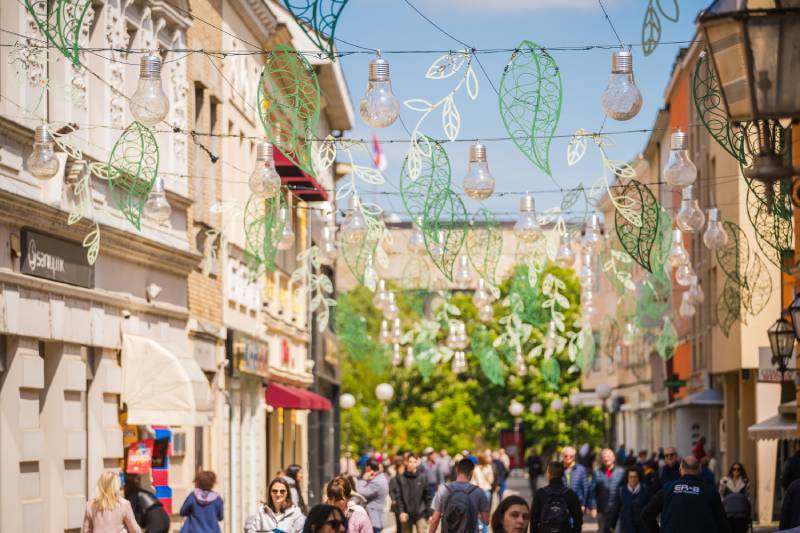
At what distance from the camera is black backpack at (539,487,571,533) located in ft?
57.1

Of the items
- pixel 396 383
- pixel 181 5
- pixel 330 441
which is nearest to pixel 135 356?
pixel 181 5

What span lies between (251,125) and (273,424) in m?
8.66

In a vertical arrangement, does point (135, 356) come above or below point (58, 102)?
below

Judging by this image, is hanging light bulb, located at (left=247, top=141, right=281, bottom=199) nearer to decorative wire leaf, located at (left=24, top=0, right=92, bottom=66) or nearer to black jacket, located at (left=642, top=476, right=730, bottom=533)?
decorative wire leaf, located at (left=24, top=0, right=92, bottom=66)

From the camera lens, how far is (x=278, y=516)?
15.9m

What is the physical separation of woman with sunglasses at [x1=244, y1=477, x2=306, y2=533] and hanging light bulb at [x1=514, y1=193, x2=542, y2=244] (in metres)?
7.09

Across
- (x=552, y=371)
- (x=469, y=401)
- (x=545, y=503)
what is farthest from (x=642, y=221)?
(x=469, y=401)

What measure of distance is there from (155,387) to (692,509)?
10.8 m

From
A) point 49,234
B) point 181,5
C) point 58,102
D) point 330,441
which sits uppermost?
point 181,5

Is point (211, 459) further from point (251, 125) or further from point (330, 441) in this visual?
point (330, 441)

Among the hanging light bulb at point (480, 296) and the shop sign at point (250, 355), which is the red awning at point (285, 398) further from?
the hanging light bulb at point (480, 296)

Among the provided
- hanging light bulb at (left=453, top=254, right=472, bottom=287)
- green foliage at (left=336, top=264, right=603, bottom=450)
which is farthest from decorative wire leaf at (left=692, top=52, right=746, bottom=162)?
green foliage at (left=336, top=264, right=603, bottom=450)

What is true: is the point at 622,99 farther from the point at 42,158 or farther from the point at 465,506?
the point at 42,158

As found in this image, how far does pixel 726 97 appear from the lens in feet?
23.4
